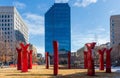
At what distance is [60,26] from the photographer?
534 feet

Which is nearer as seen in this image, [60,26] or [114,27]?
[60,26]

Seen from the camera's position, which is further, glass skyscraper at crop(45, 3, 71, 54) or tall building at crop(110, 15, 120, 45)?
tall building at crop(110, 15, 120, 45)

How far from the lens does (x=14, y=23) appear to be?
166 meters

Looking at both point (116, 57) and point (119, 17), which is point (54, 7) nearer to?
point (119, 17)

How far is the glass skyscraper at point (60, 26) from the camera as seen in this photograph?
531ft

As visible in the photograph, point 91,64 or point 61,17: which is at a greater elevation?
point 61,17

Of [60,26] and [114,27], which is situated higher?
[60,26]

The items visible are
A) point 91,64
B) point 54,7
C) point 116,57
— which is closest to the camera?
point 91,64

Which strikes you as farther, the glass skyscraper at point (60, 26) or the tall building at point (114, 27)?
the tall building at point (114, 27)

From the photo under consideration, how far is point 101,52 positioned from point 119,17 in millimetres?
124877

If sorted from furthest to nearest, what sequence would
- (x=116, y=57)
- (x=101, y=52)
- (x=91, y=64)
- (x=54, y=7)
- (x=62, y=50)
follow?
(x=54, y=7) → (x=62, y=50) → (x=116, y=57) → (x=101, y=52) → (x=91, y=64)

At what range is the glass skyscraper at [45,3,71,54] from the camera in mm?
161750

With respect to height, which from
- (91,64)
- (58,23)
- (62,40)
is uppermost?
(58,23)

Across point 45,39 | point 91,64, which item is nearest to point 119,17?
point 45,39
